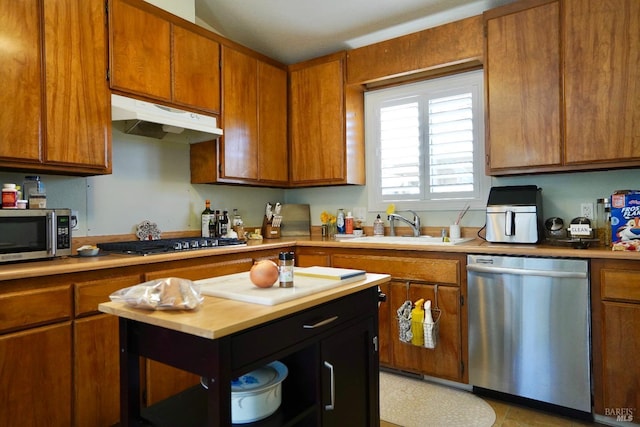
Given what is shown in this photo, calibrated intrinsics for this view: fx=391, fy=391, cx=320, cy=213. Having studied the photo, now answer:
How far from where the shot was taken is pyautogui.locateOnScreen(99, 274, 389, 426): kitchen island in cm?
97

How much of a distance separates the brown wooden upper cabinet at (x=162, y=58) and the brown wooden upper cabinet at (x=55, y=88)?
99 mm

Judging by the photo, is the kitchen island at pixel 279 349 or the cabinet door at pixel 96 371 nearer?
the kitchen island at pixel 279 349

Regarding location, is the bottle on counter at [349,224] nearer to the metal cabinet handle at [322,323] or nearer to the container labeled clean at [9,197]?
the metal cabinet handle at [322,323]

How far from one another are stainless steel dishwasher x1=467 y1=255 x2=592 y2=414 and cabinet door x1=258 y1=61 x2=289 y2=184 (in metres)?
1.82

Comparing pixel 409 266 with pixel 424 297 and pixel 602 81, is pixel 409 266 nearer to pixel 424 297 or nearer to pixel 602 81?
pixel 424 297

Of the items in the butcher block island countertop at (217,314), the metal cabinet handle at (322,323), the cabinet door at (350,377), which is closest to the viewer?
the butcher block island countertop at (217,314)

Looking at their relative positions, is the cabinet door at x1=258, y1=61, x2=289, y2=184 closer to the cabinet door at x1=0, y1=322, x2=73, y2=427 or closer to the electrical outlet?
the cabinet door at x1=0, y1=322, x2=73, y2=427

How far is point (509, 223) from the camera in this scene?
240cm

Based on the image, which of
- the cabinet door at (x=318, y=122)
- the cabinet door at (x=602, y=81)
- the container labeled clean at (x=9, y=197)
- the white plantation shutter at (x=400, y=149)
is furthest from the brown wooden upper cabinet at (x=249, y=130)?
the cabinet door at (x=602, y=81)

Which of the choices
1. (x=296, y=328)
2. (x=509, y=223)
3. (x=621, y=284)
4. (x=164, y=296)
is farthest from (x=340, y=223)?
(x=164, y=296)

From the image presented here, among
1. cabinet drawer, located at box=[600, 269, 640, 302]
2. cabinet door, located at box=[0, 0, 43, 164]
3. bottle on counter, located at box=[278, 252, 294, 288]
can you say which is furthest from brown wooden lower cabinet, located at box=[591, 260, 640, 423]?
cabinet door, located at box=[0, 0, 43, 164]

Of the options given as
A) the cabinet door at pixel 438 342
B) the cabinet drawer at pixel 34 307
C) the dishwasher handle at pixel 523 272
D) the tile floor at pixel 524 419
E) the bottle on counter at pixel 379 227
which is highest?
the bottle on counter at pixel 379 227

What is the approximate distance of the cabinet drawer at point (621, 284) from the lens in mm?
1902

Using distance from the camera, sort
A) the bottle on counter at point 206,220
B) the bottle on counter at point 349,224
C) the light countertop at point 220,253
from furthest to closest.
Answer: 1. the bottle on counter at point 349,224
2. the bottle on counter at point 206,220
3. the light countertop at point 220,253
